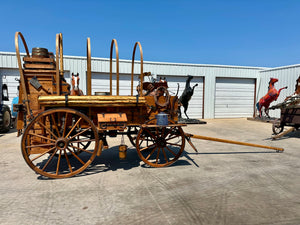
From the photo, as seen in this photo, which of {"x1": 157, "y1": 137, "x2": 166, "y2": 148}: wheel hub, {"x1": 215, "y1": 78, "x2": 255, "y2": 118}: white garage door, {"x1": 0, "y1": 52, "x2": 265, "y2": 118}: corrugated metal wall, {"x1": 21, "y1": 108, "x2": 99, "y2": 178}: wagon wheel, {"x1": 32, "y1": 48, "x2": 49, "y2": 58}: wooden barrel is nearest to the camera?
{"x1": 21, "y1": 108, "x2": 99, "y2": 178}: wagon wheel

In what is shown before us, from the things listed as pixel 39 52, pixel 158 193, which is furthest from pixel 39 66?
pixel 158 193

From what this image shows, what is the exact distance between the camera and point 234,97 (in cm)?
1641

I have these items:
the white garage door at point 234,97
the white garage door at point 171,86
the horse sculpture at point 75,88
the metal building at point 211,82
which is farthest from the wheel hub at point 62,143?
the white garage door at point 234,97

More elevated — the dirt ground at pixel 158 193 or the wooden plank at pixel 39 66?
the wooden plank at pixel 39 66

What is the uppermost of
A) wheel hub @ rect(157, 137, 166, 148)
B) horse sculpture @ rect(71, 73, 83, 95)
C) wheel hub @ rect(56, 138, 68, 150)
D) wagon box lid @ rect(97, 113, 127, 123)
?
horse sculpture @ rect(71, 73, 83, 95)

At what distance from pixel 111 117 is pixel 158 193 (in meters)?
1.64

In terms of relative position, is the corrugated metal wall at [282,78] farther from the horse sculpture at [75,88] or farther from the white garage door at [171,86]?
the horse sculpture at [75,88]

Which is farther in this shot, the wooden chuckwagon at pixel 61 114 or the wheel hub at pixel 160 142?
the wheel hub at pixel 160 142

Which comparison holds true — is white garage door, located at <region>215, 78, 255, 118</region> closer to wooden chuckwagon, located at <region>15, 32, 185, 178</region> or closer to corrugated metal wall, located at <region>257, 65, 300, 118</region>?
corrugated metal wall, located at <region>257, 65, 300, 118</region>

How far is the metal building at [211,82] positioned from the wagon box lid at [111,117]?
9.95 metres

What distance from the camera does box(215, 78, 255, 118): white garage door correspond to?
16141mm

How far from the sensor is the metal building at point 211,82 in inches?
541

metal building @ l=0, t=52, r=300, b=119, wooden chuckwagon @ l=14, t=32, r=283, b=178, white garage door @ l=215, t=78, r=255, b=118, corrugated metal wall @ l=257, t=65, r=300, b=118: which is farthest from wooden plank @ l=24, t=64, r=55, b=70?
corrugated metal wall @ l=257, t=65, r=300, b=118

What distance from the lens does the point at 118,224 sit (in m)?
2.40
